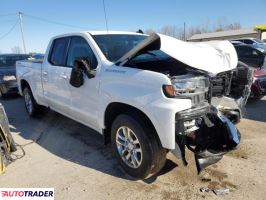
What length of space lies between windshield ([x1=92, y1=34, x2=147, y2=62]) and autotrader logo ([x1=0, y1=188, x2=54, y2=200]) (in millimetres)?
1938

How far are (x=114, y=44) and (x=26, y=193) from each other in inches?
96.2

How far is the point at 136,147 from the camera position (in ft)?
11.3

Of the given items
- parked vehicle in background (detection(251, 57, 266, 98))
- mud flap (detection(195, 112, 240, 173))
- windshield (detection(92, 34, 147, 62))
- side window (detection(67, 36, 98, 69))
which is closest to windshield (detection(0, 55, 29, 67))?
side window (detection(67, 36, 98, 69))

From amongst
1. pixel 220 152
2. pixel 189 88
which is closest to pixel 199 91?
pixel 189 88

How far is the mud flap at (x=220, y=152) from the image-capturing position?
3.15 metres

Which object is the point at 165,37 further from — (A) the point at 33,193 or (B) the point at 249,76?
(A) the point at 33,193

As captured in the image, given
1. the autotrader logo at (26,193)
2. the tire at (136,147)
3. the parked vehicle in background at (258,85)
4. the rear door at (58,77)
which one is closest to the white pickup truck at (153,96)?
the tire at (136,147)

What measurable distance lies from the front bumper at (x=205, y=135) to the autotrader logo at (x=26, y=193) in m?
1.69

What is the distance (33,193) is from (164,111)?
1.95 meters

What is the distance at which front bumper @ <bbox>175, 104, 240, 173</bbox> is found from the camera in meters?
3.06

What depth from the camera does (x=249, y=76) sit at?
13.9 ft

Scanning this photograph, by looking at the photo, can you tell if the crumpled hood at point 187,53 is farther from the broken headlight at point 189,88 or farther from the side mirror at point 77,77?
the side mirror at point 77,77

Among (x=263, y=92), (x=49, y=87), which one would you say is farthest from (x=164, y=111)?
(x=263, y=92)

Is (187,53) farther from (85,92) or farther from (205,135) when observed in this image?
(85,92)
